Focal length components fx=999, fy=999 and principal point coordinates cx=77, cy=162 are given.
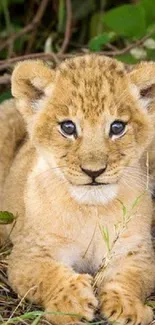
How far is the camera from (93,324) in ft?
12.9

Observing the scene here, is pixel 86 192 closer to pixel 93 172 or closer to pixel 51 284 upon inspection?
pixel 93 172

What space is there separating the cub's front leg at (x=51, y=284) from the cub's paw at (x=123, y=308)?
64mm

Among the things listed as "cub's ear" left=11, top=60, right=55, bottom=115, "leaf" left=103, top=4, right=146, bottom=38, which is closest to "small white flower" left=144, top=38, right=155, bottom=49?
"leaf" left=103, top=4, right=146, bottom=38

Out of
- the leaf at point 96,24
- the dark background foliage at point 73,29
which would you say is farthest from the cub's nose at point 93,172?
the leaf at point 96,24

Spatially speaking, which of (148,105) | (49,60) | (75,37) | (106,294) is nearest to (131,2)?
(75,37)

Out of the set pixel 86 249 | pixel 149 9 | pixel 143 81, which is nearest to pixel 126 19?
pixel 149 9

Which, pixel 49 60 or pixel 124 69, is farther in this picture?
pixel 49 60

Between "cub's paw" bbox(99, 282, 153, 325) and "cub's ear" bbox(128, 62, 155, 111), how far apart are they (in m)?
0.83

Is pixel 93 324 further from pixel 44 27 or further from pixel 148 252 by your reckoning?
pixel 44 27

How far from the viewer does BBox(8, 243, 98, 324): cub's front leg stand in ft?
13.2

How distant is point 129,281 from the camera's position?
424 centimetres

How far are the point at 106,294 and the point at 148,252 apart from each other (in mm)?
361

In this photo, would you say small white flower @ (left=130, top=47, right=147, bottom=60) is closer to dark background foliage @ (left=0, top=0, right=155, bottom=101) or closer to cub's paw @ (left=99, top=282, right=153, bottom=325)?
dark background foliage @ (left=0, top=0, right=155, bottom=101)

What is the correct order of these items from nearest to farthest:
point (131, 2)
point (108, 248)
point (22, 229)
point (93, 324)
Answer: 1. point (93, 324)
2. point (108, 248)
3. point (22, 229)
4. point (131, 2)
